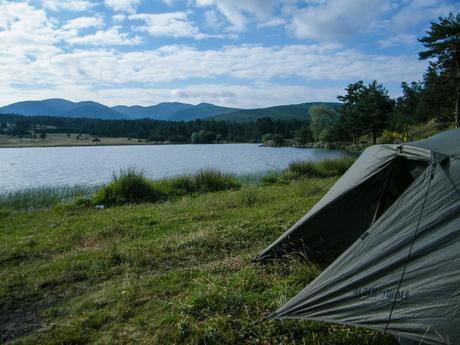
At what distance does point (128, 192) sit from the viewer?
13.8 meters

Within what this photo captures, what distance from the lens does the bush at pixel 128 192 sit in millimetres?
13211

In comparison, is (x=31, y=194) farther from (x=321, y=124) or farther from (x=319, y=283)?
(x=321, y=124)

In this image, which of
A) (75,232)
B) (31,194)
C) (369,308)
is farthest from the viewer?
(31,194)

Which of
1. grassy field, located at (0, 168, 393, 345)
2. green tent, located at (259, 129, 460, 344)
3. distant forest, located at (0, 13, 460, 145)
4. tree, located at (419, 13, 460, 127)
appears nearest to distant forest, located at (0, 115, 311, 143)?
distant forest, located at (0, 13, 460, 145)

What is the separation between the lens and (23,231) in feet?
30.2

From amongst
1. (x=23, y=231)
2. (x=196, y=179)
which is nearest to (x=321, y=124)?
(x=196, y=179)

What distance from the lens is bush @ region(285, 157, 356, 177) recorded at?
18.7m

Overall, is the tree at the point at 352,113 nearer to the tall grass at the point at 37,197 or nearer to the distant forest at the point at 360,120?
the distant forest at the point at 360,120

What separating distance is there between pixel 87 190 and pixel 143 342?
15.1 m

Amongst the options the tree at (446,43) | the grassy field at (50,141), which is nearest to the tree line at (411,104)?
the tree at (446,43)

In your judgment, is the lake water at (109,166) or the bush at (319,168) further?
the lake water at (109,166)

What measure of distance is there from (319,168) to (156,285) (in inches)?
615

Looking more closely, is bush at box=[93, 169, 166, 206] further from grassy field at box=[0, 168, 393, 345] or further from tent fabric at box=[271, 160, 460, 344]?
tent fabric at box=[271, 160, 460, 344]

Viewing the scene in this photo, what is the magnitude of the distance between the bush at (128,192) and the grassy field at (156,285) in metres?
4.21
